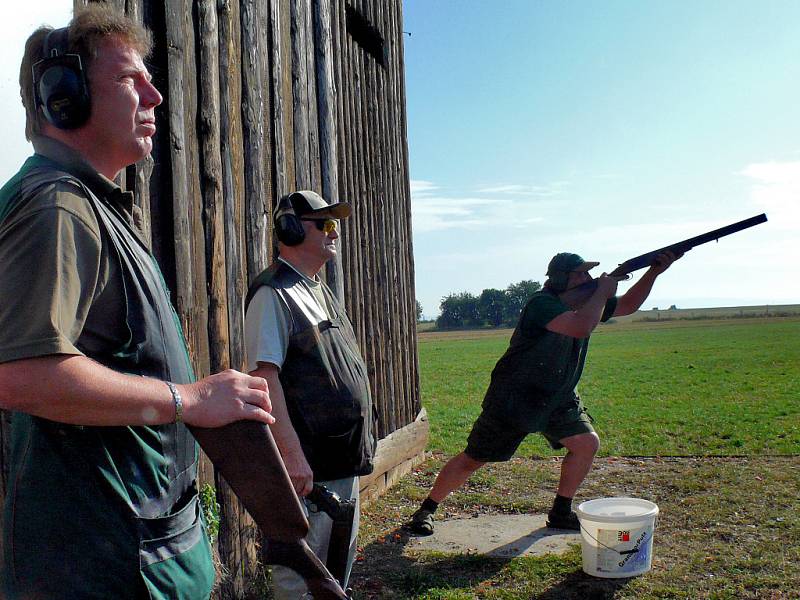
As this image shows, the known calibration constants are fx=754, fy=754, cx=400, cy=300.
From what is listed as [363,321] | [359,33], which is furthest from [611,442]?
[359,33]

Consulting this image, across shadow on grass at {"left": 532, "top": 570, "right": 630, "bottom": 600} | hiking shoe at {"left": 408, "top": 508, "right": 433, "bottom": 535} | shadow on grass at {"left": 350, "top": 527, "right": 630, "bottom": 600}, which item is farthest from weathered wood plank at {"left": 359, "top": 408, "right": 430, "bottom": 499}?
shadow on grass at {"left": 532, "top": 570, "right": 630, "bottom": 600}

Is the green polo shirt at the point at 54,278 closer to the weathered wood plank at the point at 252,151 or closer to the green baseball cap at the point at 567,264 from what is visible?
the weathered wood plank at the point at 252,151

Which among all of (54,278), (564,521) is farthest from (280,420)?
(564,521)

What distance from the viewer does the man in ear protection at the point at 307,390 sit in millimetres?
3240

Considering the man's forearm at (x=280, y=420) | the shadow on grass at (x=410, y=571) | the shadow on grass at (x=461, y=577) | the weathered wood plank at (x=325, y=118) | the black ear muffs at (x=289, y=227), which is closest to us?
the man's forearm at (x=280, y=420)

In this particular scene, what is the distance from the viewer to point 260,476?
5.78ft

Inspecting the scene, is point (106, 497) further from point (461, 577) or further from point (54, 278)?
point (461, 577)

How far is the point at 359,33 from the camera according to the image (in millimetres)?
7492

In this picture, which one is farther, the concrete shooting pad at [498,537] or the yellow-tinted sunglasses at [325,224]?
the concrete shooting pad at [498,537]

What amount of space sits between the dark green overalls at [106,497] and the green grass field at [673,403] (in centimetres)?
767

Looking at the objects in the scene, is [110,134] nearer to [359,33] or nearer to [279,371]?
[279,371]

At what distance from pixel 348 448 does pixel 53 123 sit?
2.04 meters

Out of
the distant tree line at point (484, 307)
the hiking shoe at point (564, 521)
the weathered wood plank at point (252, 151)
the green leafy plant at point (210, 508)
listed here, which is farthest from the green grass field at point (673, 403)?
the distant tree line at point (484, 307)

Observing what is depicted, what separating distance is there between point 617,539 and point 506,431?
1.19 m
